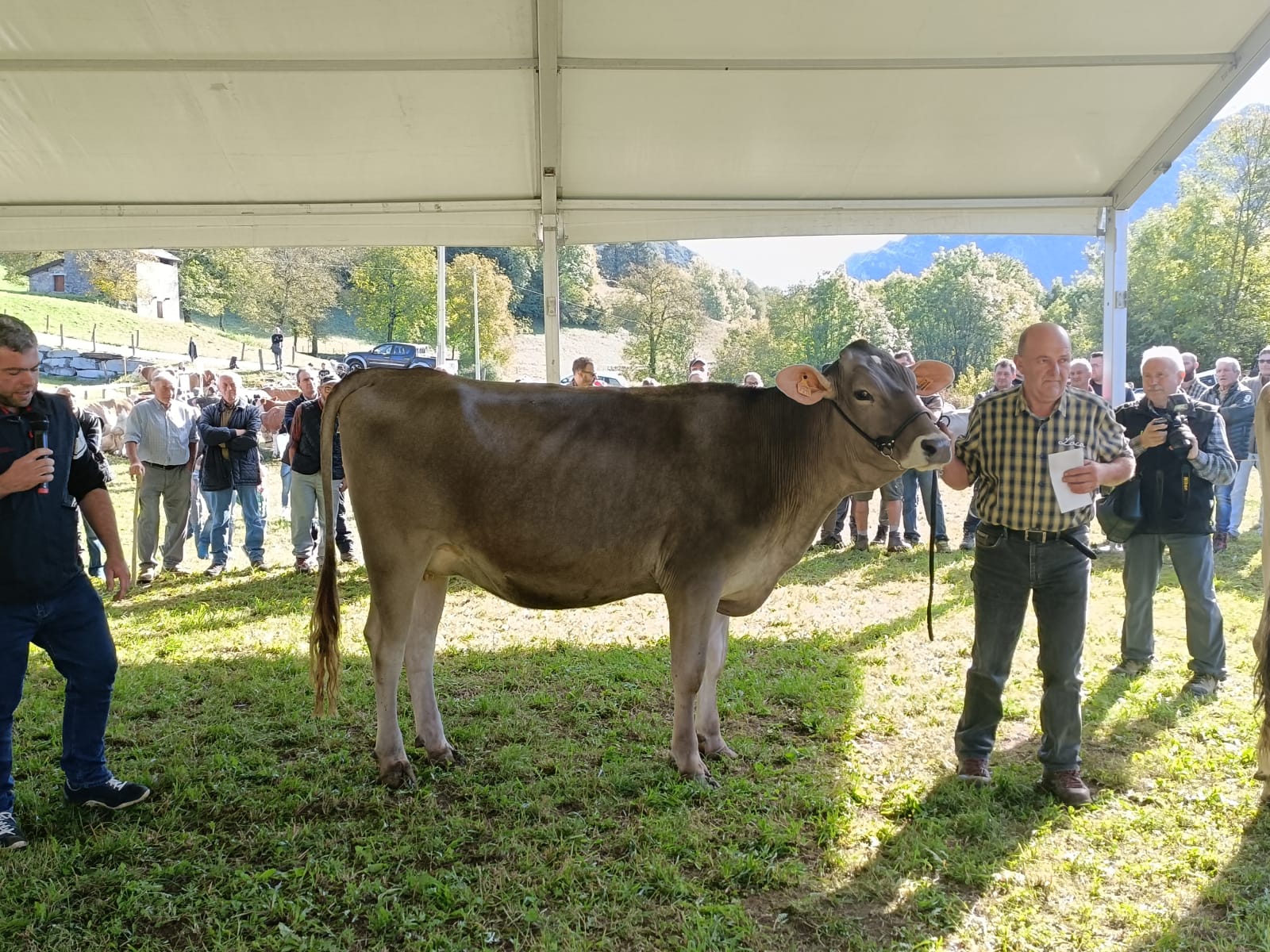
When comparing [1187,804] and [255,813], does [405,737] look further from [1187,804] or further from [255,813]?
[1187,804]

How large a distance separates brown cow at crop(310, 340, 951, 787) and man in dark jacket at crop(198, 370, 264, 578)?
6.62 meters

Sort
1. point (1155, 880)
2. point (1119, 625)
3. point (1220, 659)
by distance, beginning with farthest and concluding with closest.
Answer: point (1119, 625), point (1220, 659), point (1155, 880)

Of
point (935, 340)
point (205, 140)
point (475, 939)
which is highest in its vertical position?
point (935, 340)

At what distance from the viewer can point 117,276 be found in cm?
6056

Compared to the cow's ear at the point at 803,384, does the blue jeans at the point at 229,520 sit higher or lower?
lower

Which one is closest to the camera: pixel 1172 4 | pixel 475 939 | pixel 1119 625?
pixel 475 939

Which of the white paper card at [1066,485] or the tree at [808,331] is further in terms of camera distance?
the tree at [808,331]

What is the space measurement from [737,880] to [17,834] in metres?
3.42

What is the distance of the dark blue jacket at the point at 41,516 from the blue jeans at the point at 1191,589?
22.6ft

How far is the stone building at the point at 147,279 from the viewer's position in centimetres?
6588

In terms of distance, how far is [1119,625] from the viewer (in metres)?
7.70

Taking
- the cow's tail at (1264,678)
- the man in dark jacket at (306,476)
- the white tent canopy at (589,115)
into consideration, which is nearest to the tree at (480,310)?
the man in dark jacket at (306,476)

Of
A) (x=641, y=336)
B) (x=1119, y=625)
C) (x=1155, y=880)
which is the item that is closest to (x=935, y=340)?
(x=641, y=336)

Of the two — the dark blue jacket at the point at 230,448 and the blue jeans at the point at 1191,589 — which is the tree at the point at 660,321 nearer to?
the dark blue jacket at the point at 230,448
